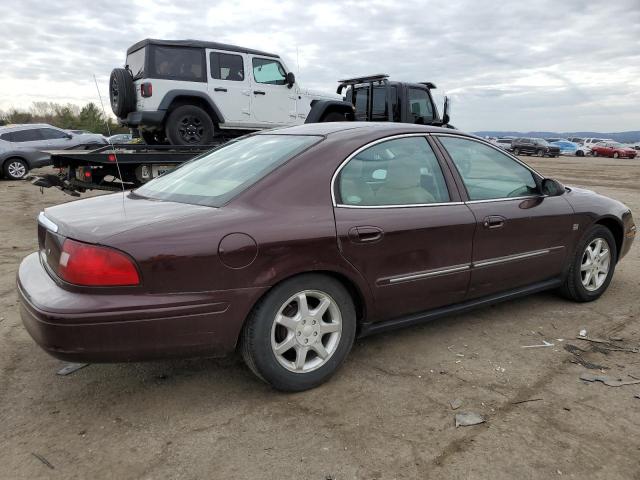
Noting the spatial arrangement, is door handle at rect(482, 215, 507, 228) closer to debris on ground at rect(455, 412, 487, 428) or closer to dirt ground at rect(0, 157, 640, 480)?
dirt ground at rect(0, 157, 640, 480)

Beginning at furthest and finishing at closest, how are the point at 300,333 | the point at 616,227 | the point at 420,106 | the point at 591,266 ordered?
the point at 420,106 → the point at 616,227 → the point at 591,266 → the point at 300,333

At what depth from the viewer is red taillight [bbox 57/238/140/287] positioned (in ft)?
7.86

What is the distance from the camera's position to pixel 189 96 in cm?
930

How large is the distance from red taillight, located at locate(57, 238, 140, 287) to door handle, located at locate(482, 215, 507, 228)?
2.24 m

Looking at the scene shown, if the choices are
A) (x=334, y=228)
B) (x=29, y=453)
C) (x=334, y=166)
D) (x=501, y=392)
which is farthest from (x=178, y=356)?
(x=501, y=392)

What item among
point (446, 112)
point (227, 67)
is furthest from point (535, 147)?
point (227, 67)

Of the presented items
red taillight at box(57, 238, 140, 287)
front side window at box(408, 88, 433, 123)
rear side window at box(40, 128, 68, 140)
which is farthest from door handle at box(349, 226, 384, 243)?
rear side window at box(40, 128, 68, 140)

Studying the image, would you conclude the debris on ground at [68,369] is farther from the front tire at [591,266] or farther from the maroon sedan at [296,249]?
the front tire at [591,266]

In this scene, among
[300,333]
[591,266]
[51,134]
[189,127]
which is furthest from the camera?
[51,134]

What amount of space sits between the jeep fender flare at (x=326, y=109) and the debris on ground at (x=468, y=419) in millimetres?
8159

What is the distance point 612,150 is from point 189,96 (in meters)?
40.9

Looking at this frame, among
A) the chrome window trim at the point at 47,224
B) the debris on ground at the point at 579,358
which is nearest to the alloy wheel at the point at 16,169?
the chrome window trim at the point at 47,224

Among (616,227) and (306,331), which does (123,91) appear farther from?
(616,227)

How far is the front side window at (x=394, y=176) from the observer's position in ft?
10.2
